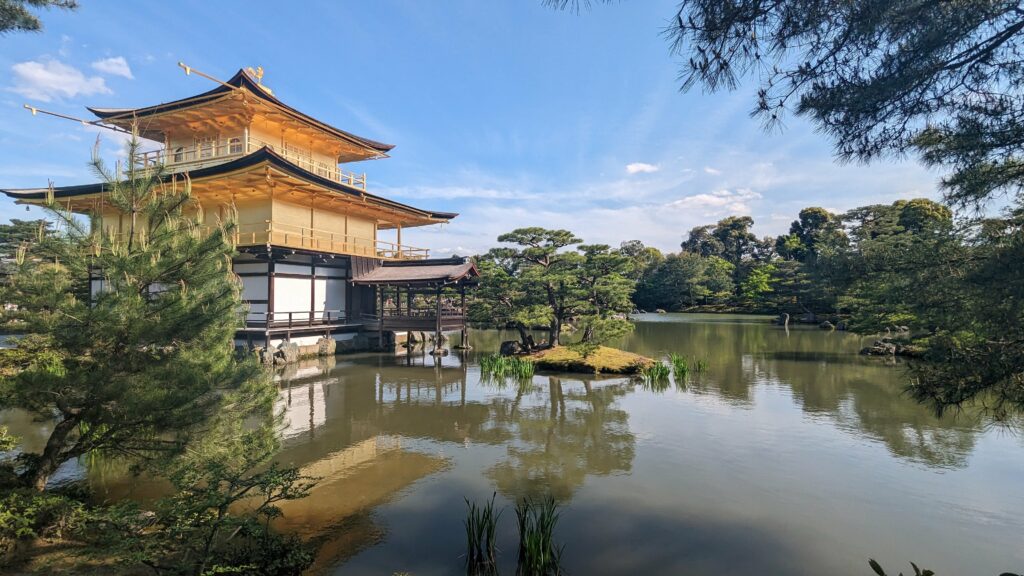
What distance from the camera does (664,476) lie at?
21.9ft

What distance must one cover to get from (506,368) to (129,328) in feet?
35.6

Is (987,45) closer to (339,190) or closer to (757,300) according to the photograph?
(339,190)

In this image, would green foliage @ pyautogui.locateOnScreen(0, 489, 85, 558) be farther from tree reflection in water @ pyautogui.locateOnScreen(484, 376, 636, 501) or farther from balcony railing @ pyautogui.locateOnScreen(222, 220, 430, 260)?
balcony railing @ pyautogui.locateOnScreen(222, 220, 430, 260)

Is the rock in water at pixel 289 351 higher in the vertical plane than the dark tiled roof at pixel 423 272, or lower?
lower

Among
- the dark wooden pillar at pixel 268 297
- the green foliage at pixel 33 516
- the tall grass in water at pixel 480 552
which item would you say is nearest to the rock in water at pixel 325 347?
the dark wooden pillar at pixel 268 297

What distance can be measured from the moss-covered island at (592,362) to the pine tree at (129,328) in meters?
11.3

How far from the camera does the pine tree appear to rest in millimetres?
4008

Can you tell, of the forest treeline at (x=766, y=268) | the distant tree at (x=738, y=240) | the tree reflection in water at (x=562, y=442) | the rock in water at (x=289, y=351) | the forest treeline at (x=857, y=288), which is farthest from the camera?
the distant tree at (x=738, y=240)

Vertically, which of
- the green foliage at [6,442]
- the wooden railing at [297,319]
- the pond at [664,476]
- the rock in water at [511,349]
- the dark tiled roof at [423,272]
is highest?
the dark tiled roof at [423,272]

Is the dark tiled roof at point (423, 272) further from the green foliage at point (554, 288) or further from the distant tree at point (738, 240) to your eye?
the distant tree at point (738, 240)

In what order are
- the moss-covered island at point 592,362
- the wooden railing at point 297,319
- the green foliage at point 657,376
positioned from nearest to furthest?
the green foliage at point 657,376 → the moss-covered island at point 592,362 → the wooden railing at point 297,319

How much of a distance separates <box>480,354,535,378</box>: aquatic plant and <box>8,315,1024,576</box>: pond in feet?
3.06

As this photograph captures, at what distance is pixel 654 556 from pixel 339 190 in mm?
16974

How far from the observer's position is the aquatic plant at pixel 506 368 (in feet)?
45.1
